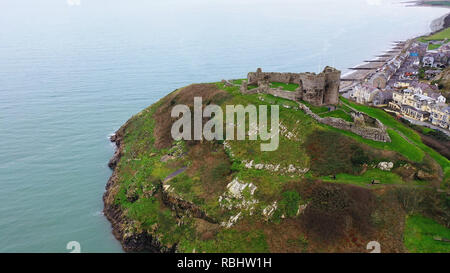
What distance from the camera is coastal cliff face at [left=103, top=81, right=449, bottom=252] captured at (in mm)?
37156

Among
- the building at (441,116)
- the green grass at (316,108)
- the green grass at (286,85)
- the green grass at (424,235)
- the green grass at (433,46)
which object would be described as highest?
the green grass at (433,46)

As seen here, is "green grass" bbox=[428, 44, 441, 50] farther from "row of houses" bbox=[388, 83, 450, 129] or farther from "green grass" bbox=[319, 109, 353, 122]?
"green grass" bbox=[319, 109, 353, 122]

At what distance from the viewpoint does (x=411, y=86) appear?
9250cm

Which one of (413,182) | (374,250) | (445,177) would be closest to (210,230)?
(374,250)

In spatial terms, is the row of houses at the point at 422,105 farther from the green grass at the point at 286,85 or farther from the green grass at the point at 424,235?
the green grass at the point at 424,235

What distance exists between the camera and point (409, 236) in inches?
1391

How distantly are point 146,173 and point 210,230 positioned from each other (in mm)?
16846

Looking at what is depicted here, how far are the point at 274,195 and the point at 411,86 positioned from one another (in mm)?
72506

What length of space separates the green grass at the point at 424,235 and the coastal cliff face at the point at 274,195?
811 mm

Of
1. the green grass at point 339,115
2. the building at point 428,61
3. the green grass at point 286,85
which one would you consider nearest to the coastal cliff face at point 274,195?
the green grass at point 339,115

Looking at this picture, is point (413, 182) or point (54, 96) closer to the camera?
point (413, 182)

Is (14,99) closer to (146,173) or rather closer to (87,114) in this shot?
(87,114)
